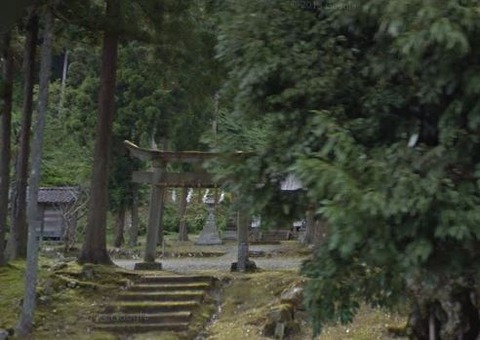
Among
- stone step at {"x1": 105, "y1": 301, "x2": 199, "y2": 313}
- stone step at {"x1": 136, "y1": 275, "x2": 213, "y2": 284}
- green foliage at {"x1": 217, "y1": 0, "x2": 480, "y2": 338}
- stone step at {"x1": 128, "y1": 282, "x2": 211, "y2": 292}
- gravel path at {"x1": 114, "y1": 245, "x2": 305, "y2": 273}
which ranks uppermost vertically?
green foliage at {"x1": 217, "y1": 0, "x2": 480, "y2": 338}

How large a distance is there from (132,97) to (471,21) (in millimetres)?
17040

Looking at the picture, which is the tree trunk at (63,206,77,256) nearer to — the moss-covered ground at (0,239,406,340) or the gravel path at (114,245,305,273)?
the gravel path at (114,245,305,273)

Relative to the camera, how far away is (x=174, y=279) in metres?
11.8

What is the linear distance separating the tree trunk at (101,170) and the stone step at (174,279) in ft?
4.49

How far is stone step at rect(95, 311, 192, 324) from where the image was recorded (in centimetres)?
1044

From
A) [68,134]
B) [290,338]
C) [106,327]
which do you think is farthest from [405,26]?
[68,134]

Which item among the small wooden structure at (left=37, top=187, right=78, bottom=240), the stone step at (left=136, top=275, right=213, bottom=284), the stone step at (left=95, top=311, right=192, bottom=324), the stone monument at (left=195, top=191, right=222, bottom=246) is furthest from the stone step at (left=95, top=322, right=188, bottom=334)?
the stone monument at (left=195, top=191, right=222, bottom=246)

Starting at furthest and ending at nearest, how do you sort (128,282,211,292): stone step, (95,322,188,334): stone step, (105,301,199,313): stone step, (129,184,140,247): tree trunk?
(129,184,140,247): tree trunk, (128,282,211,292): stone step, (105,301,199,313): stone step, (95,322,188,334): stone step

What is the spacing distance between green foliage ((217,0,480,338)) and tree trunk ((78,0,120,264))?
8375 mm

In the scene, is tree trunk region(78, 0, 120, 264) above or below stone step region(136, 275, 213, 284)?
above

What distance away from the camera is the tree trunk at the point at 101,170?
12.8 meters

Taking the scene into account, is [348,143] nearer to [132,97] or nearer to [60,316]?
[60,316]

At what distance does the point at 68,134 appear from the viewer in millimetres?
20359

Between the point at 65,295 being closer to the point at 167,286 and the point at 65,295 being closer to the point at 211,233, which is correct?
the point at 167,286
